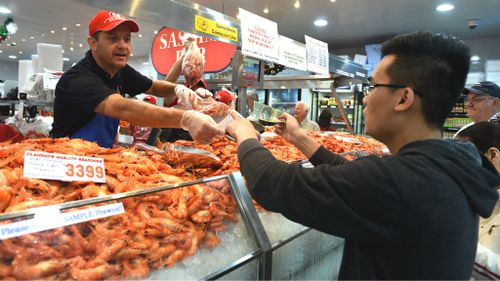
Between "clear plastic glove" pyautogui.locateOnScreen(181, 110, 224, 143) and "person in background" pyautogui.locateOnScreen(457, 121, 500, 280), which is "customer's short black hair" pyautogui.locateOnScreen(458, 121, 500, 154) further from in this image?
"clear plastic glove" pyautogui.locateOnScreen(181, 110, 224, 143)

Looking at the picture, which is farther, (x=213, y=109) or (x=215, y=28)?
(x=215, y=28)

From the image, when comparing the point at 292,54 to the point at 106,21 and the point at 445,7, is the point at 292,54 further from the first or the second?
the point at 445,7

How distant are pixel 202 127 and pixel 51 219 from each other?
827mm

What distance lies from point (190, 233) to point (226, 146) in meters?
1.16

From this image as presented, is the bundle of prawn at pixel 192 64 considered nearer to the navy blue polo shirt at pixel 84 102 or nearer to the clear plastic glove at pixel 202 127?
the navy blue polo shirt at pixel 84 102

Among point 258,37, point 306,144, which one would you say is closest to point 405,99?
point 306,144

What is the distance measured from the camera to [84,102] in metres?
2.24

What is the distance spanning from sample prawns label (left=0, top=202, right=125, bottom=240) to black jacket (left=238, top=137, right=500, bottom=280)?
0.57 metres

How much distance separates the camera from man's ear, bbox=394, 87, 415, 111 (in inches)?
44.6

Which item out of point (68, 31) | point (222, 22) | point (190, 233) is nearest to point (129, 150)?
point (190, 233)

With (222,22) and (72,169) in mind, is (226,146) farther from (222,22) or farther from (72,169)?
(72,169)

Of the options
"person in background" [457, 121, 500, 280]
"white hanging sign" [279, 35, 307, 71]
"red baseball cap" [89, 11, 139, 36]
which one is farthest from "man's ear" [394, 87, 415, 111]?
"white hanging sign" [279, 35, 307, 71]

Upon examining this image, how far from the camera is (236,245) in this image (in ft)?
5.21

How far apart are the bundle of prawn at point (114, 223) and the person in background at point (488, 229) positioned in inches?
53.8
